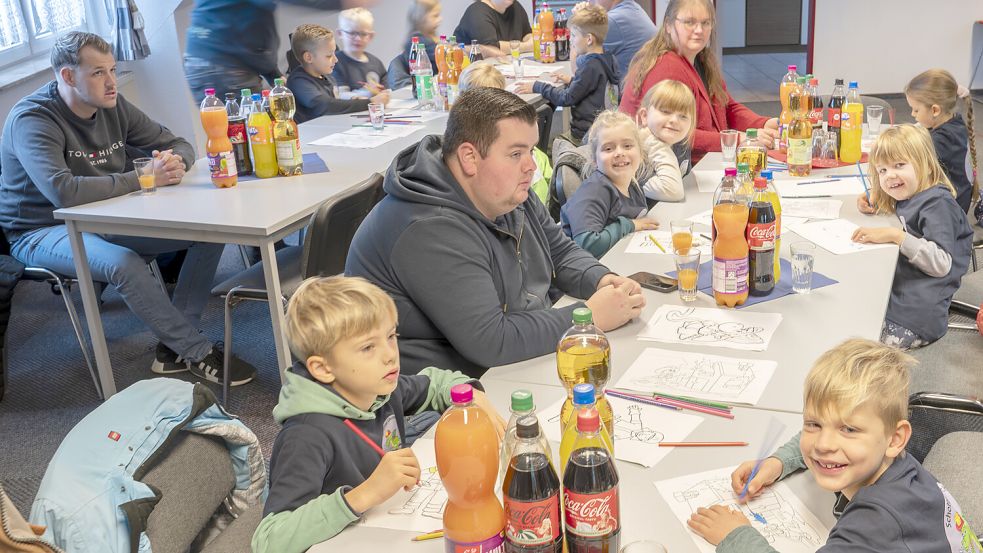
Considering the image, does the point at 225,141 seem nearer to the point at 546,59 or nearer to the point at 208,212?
the point at 208,212

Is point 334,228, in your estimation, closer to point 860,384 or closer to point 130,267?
point 130,267

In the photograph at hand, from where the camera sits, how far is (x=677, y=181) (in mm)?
3301

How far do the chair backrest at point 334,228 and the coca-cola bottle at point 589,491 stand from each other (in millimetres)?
1674

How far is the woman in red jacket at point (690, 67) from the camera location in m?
4.01

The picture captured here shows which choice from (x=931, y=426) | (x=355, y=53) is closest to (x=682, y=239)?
(x=931, y=426)

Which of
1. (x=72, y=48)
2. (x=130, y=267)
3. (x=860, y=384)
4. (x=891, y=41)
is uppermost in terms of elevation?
(x=72, y=48)

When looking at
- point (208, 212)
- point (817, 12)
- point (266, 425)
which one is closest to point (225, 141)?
point (208, 212)

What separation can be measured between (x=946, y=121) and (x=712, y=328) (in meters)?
2.31

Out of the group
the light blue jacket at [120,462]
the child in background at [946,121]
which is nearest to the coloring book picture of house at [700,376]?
the light blue jacket at [120,462]

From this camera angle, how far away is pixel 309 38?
5.01 m

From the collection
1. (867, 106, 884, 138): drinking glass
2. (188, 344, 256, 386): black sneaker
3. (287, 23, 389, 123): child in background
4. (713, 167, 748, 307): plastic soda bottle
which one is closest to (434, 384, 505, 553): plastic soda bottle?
(713, 167, 748, 307): plastic soda bottle

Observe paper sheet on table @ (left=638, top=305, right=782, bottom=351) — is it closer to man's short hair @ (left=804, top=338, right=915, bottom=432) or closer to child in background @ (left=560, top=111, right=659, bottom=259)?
man's short hair @ (left=804, top=338, right=915, bottom=432)

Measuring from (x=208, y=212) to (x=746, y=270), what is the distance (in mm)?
1824

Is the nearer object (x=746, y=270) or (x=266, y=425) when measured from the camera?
(x=746, y=270)
